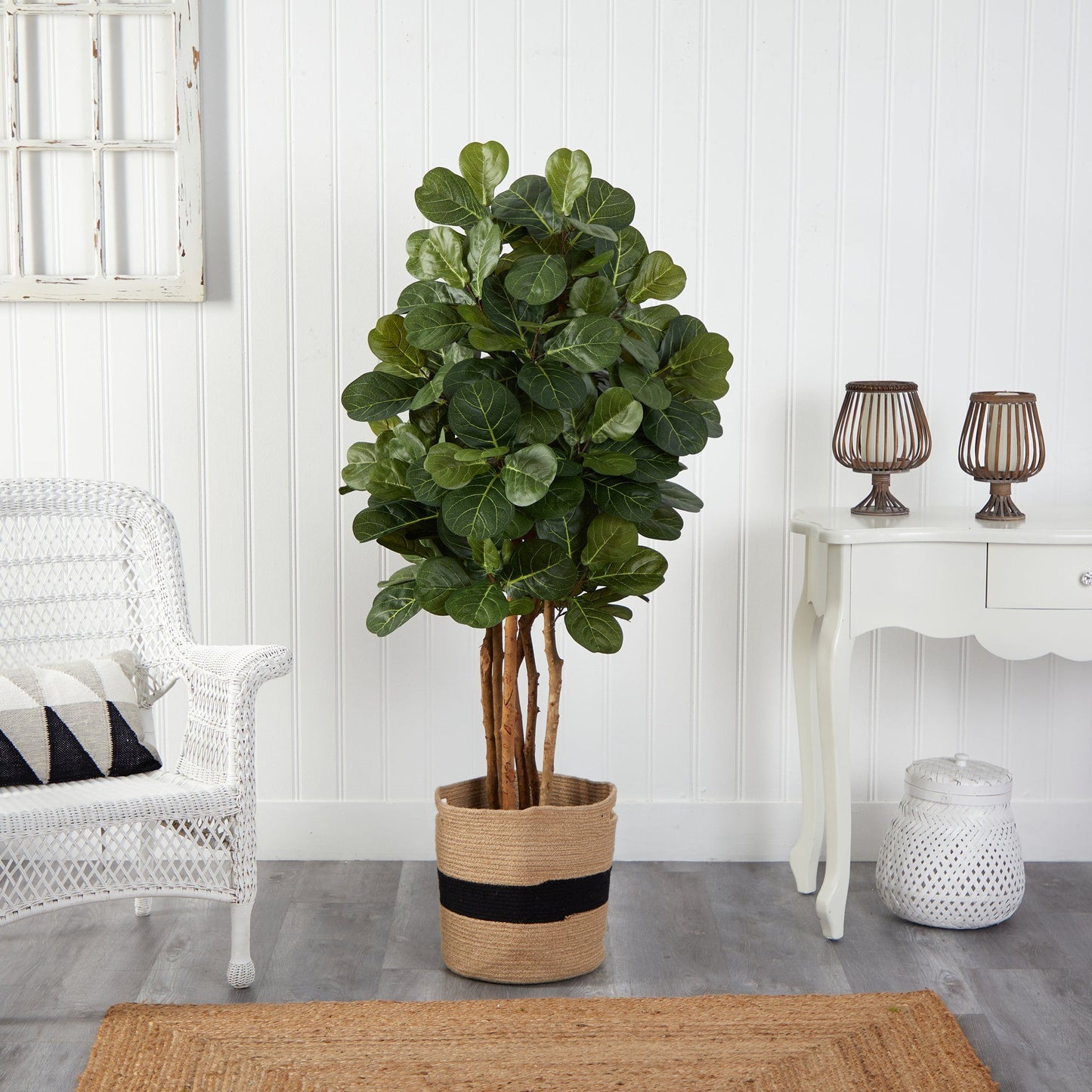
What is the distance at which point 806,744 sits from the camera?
2299 millimetres

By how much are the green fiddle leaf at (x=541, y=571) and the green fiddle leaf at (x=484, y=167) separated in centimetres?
55

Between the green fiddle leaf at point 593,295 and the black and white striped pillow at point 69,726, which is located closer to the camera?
the green fiddle leaf at point 593,295

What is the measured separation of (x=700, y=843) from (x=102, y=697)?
1.30 meters

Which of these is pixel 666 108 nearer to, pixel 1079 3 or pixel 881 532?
pixel 1079 3

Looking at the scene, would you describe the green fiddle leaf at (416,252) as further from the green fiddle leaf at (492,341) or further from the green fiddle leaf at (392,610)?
the green fiddle leaf at (392,610)

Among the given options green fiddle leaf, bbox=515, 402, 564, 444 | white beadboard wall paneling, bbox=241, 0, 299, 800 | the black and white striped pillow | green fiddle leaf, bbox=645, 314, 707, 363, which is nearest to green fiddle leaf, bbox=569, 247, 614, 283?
green fiddle leaf, bbox=645, 314, 707, 363

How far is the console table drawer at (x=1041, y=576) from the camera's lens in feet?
6.59

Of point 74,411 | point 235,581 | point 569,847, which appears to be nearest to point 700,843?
point 569,847

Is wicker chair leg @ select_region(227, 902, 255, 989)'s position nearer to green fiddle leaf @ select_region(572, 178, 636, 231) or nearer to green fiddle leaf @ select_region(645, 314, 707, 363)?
green fiddle leaf @ select_region(645, 314, 707, 363)

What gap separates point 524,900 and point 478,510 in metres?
0.66

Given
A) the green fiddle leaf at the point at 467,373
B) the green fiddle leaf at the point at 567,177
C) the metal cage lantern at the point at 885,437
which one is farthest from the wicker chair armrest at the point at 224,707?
the metal cage lantern at the point at 885,437

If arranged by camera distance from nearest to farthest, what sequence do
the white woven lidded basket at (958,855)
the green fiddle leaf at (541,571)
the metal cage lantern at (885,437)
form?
the green fiddle leaf at (541,571), the white woven lidded basket at (958,855), the metal cage lantern at (885,437)

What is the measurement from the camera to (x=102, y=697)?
1.96m

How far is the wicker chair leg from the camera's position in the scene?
1.86m
